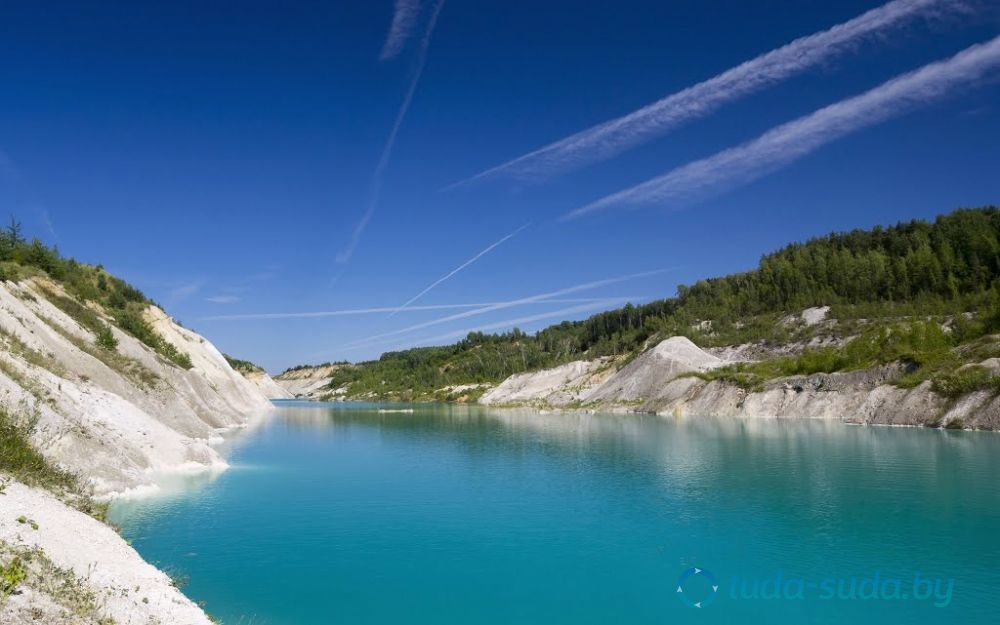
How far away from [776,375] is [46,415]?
72252 mm

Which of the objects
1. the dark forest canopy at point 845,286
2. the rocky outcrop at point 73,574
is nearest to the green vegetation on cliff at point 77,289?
the rocky outcrop at point 73,574

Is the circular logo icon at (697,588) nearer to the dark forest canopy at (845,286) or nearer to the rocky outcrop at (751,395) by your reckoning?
the rocky outcrop at (751,395)

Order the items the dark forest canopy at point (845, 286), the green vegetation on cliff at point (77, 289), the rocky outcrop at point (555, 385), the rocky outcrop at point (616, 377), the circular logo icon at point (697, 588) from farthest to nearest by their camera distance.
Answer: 1. the rocky outcrop at point (555, 385)
2. the dark forest canopy at point (845, 286)
3. the rocky outcrop at point (616, 377)
4. the green vegetation on cliff at point (77, 289)
5. the circular logo icon at point (697, 588)

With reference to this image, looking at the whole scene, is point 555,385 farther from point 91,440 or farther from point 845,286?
point 91,440

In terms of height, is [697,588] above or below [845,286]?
below

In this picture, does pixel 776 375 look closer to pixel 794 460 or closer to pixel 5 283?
pixel 794 460

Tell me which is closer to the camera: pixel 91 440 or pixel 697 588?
pixel 697 588

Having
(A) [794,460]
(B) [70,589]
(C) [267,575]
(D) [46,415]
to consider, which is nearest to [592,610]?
(C) [267,575]

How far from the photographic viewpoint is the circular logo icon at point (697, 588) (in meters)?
13.4

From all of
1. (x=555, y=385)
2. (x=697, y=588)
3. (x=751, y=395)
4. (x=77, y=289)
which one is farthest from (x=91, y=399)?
(x=555, y=385)

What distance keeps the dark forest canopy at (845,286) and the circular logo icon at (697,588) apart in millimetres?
65451

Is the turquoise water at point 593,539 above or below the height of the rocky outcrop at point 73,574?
below

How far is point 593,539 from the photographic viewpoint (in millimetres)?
18250

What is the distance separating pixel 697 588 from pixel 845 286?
11277 centimetres
